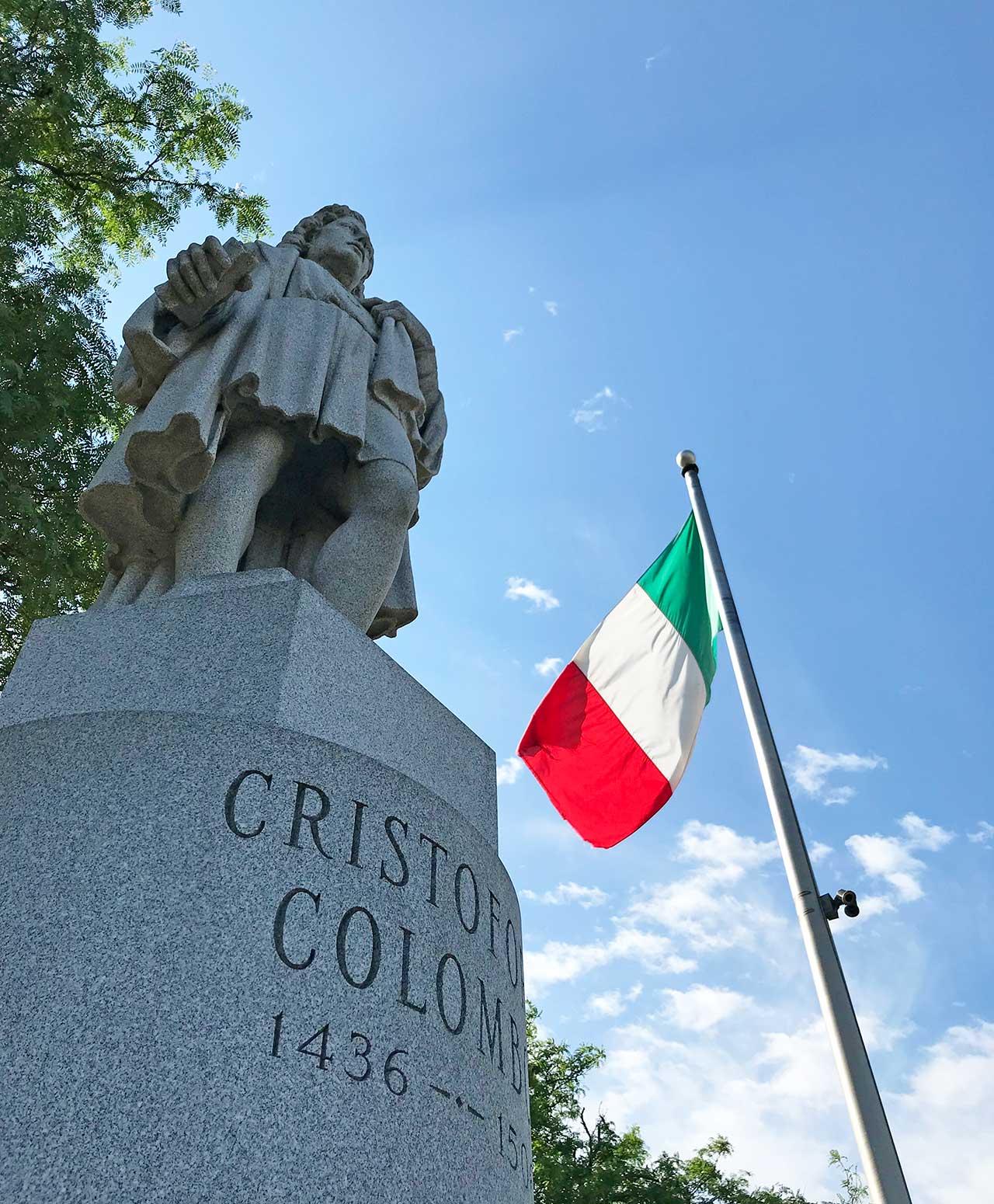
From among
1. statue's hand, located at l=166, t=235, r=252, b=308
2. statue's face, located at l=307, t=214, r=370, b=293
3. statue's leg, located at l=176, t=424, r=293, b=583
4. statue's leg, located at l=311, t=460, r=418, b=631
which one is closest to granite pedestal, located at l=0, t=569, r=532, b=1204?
statue's leg, located at l=176, t=424, r=293, b=583

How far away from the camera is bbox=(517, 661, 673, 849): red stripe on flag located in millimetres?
6855

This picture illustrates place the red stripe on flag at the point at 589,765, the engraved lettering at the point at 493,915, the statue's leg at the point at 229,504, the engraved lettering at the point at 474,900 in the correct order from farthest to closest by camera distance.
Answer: the red stripe on flag at the point at 589,765 < the statue's leg at the point at 229,504 < the engraved lettering at the point at 493,915 < the engraved lettering at the point at 474,900

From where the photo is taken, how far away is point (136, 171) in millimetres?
12352

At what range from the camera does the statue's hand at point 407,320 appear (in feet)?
20.0

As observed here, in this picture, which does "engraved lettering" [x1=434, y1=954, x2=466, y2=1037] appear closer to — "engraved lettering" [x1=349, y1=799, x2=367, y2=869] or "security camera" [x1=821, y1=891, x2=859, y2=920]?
"engraved lettering" [x1=349, y1=799, x2=367, y2=869]

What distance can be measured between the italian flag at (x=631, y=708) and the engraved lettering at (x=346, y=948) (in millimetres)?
4279

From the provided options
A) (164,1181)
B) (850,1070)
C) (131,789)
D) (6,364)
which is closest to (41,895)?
(131,789)

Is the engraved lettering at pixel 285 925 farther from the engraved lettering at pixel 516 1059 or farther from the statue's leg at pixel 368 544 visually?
the statue's leg at pixel 368 544

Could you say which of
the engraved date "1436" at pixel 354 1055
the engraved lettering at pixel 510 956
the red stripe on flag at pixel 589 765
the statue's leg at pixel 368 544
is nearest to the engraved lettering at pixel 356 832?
the engraved date "1436" at pixel 354 1055

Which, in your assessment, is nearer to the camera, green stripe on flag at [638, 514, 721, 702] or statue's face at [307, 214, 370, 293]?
statue's face at [307, 214, 370, 293]

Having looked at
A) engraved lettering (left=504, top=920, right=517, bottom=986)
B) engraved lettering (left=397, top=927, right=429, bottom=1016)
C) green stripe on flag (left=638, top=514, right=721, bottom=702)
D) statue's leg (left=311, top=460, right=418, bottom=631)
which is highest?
green stripe on flag (left=638, top=514, right=721, bottom=702)

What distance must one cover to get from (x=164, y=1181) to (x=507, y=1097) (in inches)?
45.8

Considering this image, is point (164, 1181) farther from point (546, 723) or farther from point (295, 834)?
point (546, 723)

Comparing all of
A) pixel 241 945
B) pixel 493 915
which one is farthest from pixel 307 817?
pixel 493 915
